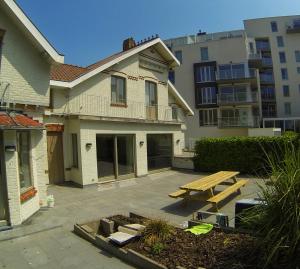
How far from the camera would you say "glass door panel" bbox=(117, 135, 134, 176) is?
53.6 ft

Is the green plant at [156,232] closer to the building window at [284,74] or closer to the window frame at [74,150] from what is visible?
the window frame at [74,150]

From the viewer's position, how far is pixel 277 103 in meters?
53.9

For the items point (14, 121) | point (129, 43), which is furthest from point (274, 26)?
point (14, 121)

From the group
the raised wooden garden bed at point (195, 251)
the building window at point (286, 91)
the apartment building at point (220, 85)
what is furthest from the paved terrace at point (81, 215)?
the building window at point (286, 91)

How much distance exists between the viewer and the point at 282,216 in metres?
4.65

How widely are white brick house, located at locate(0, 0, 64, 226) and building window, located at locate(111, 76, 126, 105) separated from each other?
264 inches

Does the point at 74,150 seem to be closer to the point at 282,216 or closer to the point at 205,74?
the point at 282,216

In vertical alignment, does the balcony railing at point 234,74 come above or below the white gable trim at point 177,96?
above

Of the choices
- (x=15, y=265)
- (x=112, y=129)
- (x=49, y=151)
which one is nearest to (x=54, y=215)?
(x=15, y=265)

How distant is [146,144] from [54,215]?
8.93 metres

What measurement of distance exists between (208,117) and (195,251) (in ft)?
117

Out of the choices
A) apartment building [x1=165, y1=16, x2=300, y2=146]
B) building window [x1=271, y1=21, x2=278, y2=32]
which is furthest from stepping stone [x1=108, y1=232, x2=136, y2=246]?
building window [x1=271, y1=21, x2=278, y2=32]

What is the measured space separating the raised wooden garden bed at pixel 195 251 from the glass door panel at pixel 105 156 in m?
8.25

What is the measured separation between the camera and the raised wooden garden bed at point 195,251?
5111mm
